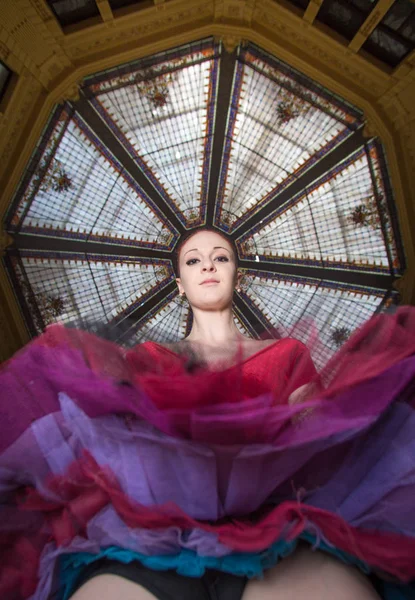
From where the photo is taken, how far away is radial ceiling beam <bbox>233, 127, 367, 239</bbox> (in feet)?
22.9

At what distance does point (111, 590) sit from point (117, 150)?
6358 millimetres

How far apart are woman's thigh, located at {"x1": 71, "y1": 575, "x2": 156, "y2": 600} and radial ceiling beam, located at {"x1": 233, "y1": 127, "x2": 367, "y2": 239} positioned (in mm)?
6350

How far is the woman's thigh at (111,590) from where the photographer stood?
1.36 m

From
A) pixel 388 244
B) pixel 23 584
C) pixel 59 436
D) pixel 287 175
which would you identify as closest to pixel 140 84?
pixel 287 175

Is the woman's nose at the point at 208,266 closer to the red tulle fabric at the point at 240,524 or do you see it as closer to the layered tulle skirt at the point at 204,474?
the layered tulle skirt at the point at 204,474

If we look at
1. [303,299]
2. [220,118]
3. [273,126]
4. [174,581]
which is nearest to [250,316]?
[303,299]

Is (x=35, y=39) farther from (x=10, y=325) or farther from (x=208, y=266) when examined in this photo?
(x=208, y=266)

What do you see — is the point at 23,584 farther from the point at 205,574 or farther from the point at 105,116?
the point at 105,116

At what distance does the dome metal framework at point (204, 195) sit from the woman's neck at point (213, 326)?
3193mm

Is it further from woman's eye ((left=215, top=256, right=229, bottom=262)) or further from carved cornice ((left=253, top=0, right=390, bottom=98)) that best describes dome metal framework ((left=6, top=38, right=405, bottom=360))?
woman's eye ((left=215, top=256, right=229, bottom=262))

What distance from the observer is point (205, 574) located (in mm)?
1520

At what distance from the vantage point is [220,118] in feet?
22.2

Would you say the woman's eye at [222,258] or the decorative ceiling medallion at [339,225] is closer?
the woman's eye at [222,258]

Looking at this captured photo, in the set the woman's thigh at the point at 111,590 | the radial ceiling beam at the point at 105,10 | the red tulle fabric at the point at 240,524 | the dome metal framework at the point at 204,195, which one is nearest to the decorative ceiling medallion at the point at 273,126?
the dome metal framework at the point at 204,195
